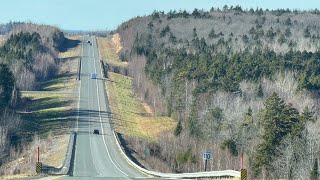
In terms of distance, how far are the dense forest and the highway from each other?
868cm

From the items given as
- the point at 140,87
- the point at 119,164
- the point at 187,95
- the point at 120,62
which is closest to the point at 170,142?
the point at 187,95

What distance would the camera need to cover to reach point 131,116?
114188mm

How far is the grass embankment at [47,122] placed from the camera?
69875mm

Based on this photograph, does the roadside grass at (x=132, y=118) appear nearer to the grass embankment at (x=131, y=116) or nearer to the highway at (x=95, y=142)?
the grass embankment at (x=131, y=116)

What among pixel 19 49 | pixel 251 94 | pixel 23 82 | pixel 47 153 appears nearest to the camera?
pixel 47 153

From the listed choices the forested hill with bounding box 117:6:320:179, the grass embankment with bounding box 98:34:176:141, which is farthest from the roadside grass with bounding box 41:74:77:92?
the forested hill with bounding box 117:6:320:179

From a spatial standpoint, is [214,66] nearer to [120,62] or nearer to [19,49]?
[19,49]

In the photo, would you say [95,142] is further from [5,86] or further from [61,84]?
[61,84]

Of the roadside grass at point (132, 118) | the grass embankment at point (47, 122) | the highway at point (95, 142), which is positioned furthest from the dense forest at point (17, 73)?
the roadside grass at point (132, 118)

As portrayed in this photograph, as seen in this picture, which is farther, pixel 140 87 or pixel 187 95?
pixel 140 87

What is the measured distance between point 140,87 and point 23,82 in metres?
24.2

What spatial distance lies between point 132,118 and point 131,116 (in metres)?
1.91

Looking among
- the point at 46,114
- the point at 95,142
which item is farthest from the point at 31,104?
the point at 95,142

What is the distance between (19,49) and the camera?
493 feet
